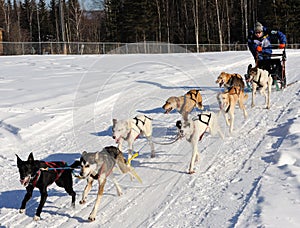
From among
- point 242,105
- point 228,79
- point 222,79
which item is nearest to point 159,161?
point 242,105

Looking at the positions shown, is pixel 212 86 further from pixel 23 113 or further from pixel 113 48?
pixel 113 48

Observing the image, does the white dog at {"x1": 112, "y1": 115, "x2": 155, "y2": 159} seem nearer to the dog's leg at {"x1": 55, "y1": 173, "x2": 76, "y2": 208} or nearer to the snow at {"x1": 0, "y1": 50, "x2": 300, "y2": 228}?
the snow at {"x1": 0, "y1": 50, "x2": 300, "y2": 228}

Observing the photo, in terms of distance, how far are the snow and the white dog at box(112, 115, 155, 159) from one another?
0.48 metres

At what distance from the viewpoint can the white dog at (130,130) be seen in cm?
530

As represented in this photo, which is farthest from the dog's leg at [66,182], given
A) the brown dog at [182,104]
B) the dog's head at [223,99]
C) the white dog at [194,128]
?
the dog's head at [223,99]

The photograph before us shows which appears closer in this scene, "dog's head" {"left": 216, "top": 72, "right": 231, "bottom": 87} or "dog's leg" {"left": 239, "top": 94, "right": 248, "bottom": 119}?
"dog's leg" {"left": 239, "top": 94, "right": 248, "bottom": 119}

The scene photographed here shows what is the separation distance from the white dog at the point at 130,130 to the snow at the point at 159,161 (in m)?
0.48

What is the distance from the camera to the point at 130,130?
548cm

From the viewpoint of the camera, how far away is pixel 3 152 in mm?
6758

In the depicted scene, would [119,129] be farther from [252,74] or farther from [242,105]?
[252,74]

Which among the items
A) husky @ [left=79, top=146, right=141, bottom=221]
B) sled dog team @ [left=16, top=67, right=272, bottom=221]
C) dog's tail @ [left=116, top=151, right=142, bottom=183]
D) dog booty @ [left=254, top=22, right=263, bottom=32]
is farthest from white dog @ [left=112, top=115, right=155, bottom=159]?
dog booty @ [left=254, top=22, right=263, bottom=32]

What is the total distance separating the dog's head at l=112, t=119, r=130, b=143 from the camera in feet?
17.3

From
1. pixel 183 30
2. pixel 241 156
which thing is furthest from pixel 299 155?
pixel 183 30

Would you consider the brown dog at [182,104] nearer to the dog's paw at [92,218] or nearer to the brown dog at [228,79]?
the brown dog at [228,79]
